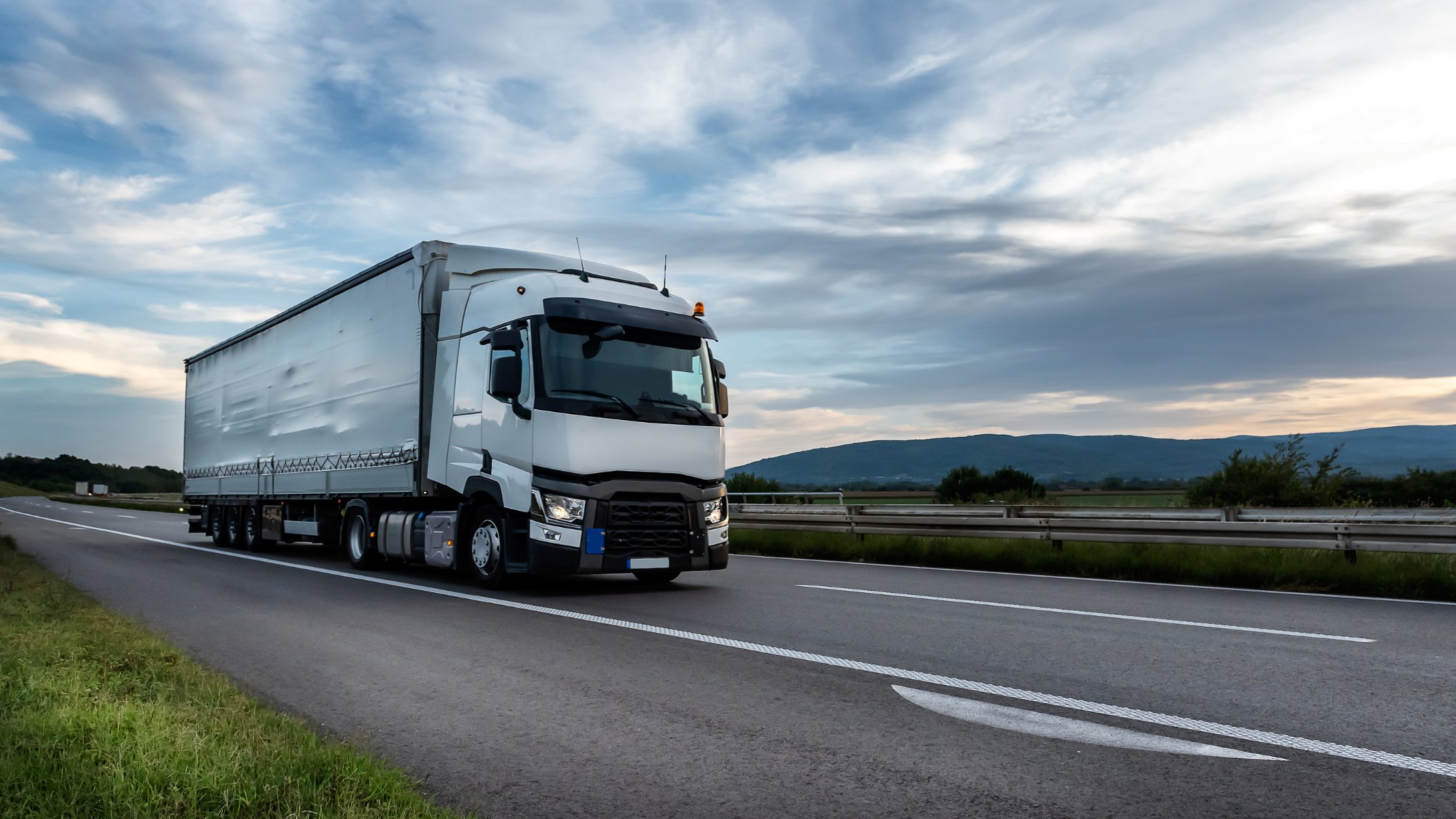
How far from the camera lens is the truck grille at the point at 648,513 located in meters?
10.1

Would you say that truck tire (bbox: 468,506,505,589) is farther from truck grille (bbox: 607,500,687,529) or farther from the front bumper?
truck grille (bbox: 607,500,687,529)

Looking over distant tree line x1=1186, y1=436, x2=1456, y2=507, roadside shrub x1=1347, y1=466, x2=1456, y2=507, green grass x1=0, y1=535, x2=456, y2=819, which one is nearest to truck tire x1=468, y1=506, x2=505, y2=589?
green grass x1=0, y1=535, x2=456, y2=819

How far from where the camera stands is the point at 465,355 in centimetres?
1159

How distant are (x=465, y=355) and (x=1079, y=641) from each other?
7.80m

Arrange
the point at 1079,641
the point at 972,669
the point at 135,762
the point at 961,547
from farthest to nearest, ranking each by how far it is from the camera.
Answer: the point at 961,547 → the point at 1079,641 → the point at 972,669 → the point at 135,762

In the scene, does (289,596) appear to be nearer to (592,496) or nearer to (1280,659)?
(592,496)

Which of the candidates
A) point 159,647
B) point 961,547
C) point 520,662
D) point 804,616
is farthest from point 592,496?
point 961,547

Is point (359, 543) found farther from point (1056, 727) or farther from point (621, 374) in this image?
point (1056, 727)

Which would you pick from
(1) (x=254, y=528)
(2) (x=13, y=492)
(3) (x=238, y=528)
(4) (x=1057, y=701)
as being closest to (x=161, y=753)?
(4) (x=1057, y=701)

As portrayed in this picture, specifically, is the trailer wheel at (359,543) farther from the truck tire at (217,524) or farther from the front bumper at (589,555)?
the truck tire at (217,524)

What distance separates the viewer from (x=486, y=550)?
11133mm

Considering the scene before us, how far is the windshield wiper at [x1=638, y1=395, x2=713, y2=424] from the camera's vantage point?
1055 centimetres

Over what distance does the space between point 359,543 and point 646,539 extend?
6.21m

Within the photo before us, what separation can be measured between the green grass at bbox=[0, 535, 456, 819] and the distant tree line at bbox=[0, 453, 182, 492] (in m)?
154
